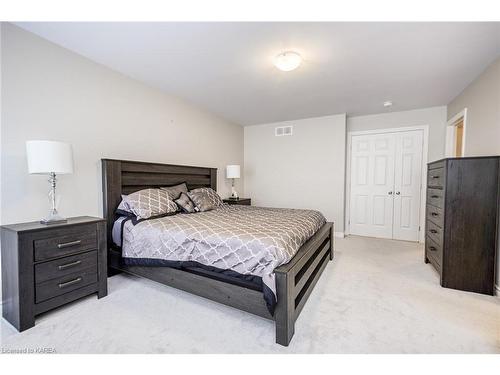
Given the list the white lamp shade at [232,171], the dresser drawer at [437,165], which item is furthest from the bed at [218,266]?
the dresser drawer at [437,165]

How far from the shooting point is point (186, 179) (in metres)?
3.65

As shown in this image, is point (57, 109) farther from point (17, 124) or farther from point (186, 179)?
point (186, 179)

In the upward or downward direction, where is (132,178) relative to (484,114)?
downward

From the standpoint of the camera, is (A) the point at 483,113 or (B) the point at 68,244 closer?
(B) the point at 68,244

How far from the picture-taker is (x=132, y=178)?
2850mm

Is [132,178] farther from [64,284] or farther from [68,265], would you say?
[64,284]

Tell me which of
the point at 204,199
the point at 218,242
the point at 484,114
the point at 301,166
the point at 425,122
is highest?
the point at 425,122

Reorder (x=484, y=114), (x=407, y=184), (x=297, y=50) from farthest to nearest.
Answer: (x=407, y=184) < (x=484, y=114) < (x=297, y=50)

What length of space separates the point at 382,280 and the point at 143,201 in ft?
9.48

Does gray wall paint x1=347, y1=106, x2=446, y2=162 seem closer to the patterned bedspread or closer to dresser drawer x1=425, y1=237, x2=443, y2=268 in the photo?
dresser drawer x1=425, y1=237, x2=443, y2=268

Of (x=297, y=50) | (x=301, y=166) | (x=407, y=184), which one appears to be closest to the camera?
(x=297, y=50)

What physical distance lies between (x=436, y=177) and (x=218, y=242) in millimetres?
2711

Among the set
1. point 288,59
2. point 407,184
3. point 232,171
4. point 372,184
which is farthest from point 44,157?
point 407,184

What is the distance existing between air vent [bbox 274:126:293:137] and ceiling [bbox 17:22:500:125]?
133cm
